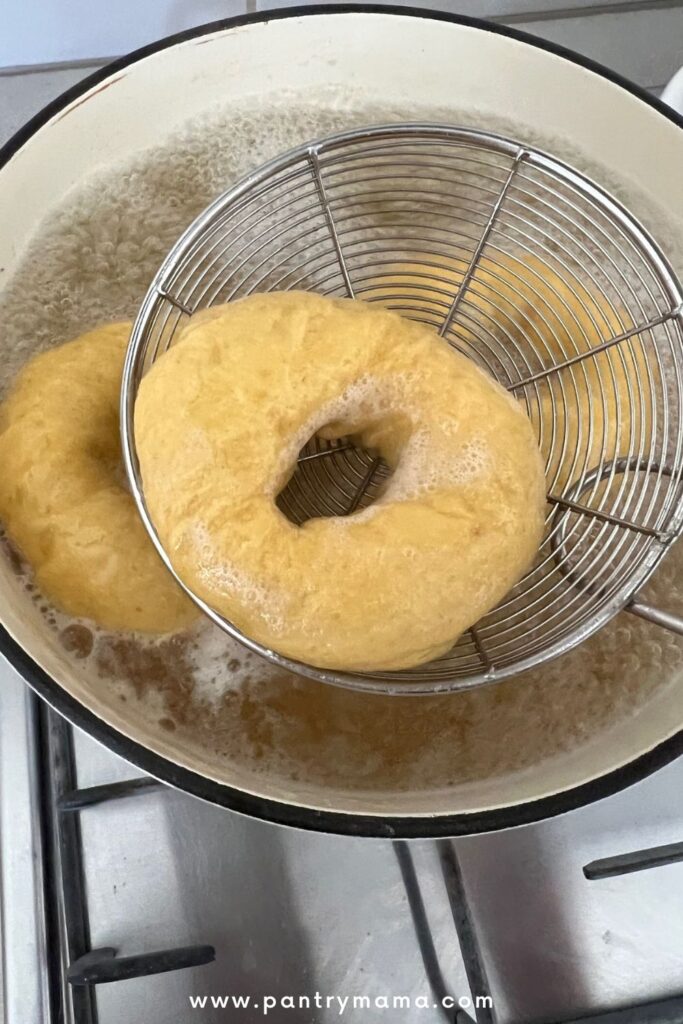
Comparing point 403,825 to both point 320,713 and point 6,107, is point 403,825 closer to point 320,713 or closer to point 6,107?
point 320,713

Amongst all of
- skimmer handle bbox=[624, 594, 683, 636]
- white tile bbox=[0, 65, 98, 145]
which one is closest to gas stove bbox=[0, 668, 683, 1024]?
skimmer handle bbox=[624, 594, 683, 636]

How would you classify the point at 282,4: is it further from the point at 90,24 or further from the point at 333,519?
the point at 333,519

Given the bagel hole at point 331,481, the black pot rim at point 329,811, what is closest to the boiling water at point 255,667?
the black pot rim at point 329,811

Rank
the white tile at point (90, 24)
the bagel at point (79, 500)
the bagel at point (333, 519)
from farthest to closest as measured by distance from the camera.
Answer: the white tile at point (90, 24), the bagel at point (79, 500), the bagel at point (333, 519)

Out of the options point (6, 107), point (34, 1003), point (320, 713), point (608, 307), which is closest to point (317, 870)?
point (320, 713)

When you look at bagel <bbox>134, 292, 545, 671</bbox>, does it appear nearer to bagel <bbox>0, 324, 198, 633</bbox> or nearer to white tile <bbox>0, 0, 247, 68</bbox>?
bagel <bbox>0, 324, 198, 633</bbox>

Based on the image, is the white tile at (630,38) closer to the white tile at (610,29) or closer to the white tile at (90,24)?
the white tile at (610,29)
